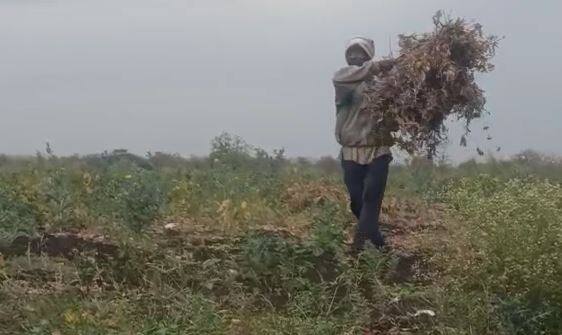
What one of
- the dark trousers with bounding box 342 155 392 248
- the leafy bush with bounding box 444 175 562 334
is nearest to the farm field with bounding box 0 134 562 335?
the leafy bush with bounding box 444 175 562 334

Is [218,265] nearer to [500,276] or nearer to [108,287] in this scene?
[108,287]

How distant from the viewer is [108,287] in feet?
21.8

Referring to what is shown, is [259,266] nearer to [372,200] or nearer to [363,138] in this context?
[372,200]

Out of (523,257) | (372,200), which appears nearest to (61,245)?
(372,200)

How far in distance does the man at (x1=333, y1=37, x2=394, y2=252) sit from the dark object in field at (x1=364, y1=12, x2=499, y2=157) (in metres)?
0.39

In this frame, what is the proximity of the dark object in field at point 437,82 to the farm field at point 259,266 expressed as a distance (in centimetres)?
60

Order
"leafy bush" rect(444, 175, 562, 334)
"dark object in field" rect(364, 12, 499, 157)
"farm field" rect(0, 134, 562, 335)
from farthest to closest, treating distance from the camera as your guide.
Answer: "dark object in field" rect(364, 12, 499, 157) < "farm field" rect(0, 134, 562, 335) < "leafy bush" rect(444, 175, 562, 334)

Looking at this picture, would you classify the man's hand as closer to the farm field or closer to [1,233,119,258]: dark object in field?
the farm field

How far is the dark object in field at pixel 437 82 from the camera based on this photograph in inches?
262

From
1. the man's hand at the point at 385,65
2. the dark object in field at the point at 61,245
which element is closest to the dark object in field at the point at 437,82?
the man's hand at the point at 385,65

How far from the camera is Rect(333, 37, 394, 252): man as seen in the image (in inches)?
285

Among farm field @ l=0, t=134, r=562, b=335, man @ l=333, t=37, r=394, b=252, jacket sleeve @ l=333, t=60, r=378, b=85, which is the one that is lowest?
farm field @ l=0, t=134, r=562, b=335

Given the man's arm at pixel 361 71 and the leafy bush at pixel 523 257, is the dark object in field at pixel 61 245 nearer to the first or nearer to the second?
the man's arm at pixel 361 71

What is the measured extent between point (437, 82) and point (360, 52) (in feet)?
2.58
